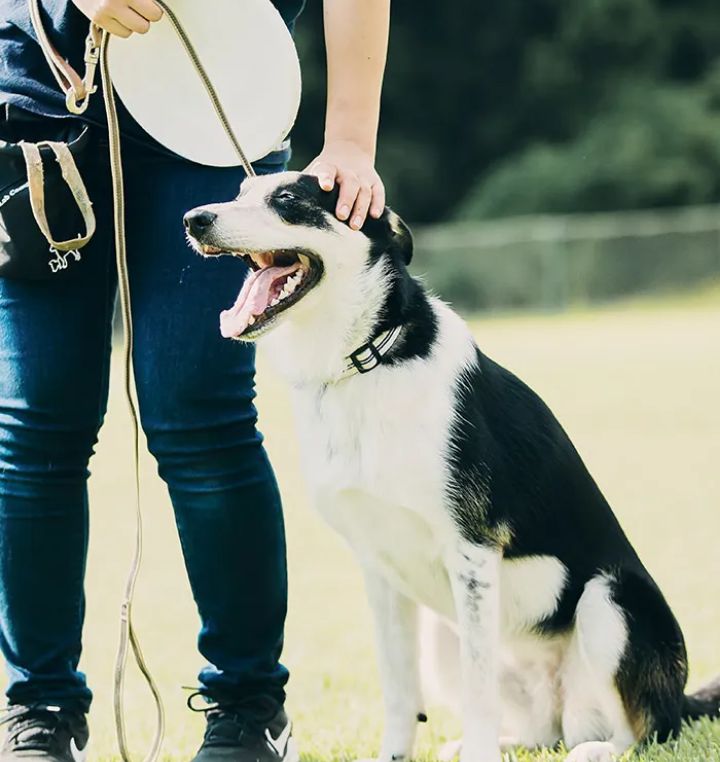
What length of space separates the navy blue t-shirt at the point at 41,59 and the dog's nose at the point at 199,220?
0.30 meters

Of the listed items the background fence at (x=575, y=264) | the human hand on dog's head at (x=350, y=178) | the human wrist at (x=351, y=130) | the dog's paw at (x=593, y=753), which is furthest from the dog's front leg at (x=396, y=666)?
the background fence at (x=575, y=264)

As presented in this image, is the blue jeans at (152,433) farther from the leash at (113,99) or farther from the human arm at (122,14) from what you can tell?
the human arm at (122,14)

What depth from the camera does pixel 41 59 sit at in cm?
282

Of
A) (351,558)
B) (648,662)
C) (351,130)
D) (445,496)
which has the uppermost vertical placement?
(351,130)

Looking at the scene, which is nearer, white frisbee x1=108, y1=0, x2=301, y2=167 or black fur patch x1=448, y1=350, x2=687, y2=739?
white frisbee x1=108, y1=0, x2=301, y2=167

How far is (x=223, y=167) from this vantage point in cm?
280

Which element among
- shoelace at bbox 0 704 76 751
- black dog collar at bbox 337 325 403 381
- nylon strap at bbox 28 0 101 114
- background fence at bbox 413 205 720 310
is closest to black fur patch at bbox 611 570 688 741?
black dog collar at bbox 337 325 403 381

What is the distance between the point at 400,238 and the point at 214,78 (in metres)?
0.50

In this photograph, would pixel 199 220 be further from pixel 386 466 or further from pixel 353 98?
pixel 386 466

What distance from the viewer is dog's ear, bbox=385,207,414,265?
2.91 m

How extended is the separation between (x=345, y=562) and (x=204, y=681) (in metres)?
2.65

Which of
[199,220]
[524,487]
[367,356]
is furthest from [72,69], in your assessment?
[524,487]

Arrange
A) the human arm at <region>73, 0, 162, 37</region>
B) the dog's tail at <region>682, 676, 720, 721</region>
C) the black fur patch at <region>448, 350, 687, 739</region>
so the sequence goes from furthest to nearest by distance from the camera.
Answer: the dog's tail at <region>682, 676, 720, 721</region>
the black fur patch at <region>448, 350, 687, 739</region>
the human arm at <region>73, 0, 162, 37</region>

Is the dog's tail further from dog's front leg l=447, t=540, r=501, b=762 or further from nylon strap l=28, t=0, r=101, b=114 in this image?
nylon strap l=28, t=0, r=101, b=114
